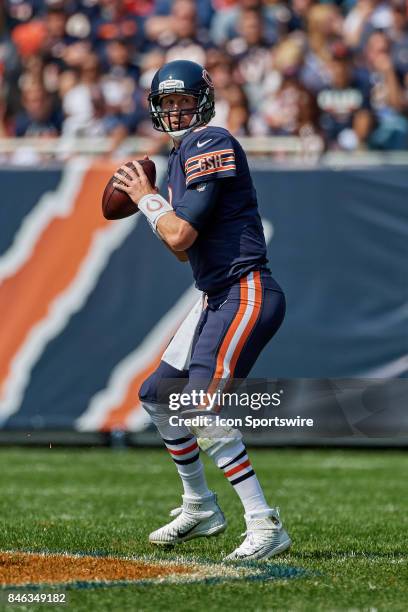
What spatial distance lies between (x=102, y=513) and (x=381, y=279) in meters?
3.69

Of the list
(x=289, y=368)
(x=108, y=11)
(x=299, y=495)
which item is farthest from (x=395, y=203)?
(x=108, y=11)

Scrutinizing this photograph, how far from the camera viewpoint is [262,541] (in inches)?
186

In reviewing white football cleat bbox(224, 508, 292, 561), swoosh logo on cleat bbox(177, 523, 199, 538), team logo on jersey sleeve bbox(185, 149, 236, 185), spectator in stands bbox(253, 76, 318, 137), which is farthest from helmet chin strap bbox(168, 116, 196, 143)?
spectator in stands bbox(253, 76, 318, 137)

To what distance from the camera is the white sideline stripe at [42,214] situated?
31.0ft

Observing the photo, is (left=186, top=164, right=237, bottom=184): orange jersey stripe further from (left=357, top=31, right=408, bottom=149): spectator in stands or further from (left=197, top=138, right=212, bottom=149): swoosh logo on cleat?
(left=357, top=31, right=408, bottom=149): spectator in stands

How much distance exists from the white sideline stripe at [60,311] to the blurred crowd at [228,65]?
3.25 ft

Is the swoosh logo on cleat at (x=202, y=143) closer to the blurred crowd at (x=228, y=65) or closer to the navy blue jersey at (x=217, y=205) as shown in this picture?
the navy blue jersey at (x=217, y=205)

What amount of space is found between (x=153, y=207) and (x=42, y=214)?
4858 mm

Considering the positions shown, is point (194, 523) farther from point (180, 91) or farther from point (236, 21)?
point (236, 21)

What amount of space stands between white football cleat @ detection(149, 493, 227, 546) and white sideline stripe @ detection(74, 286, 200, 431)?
3957mm

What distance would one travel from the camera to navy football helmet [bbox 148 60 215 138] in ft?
16.1

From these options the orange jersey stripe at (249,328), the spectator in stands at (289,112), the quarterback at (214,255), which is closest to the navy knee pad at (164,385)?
the quarterback at (214,255)

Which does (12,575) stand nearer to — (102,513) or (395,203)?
(102,513)

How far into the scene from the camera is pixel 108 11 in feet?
43.0
